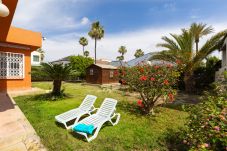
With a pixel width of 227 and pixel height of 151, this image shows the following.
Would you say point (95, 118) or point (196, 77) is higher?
point (196, 77)

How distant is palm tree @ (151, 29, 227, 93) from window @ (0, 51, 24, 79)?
1265 centimetres

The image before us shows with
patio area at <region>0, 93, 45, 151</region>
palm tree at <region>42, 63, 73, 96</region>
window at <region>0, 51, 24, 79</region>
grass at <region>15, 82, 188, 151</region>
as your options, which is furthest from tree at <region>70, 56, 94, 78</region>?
patio area at <region>0, 93, 45, 151</region>

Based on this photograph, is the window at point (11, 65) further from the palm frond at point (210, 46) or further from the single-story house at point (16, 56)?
the palm frond at point (210, 46)

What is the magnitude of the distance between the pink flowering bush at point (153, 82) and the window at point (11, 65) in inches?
436

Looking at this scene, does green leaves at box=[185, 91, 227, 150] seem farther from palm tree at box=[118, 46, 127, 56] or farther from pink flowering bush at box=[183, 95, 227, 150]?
palm tree at box=[118, 46, 127, 56]

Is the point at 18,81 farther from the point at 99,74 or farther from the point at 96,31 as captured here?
the point at 96,31

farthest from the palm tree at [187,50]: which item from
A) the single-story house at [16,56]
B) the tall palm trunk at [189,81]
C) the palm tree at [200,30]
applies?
the single-story house at [16,56]

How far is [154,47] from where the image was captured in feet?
53.3

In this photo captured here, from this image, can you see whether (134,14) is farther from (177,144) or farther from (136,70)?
(177,144)

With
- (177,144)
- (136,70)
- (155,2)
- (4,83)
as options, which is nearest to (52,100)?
(136,70)

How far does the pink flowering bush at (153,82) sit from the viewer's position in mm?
7492

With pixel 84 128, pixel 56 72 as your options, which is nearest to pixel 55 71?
pixel 56 72

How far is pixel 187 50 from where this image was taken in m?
15.2

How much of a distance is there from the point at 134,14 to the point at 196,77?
889 centimetres
